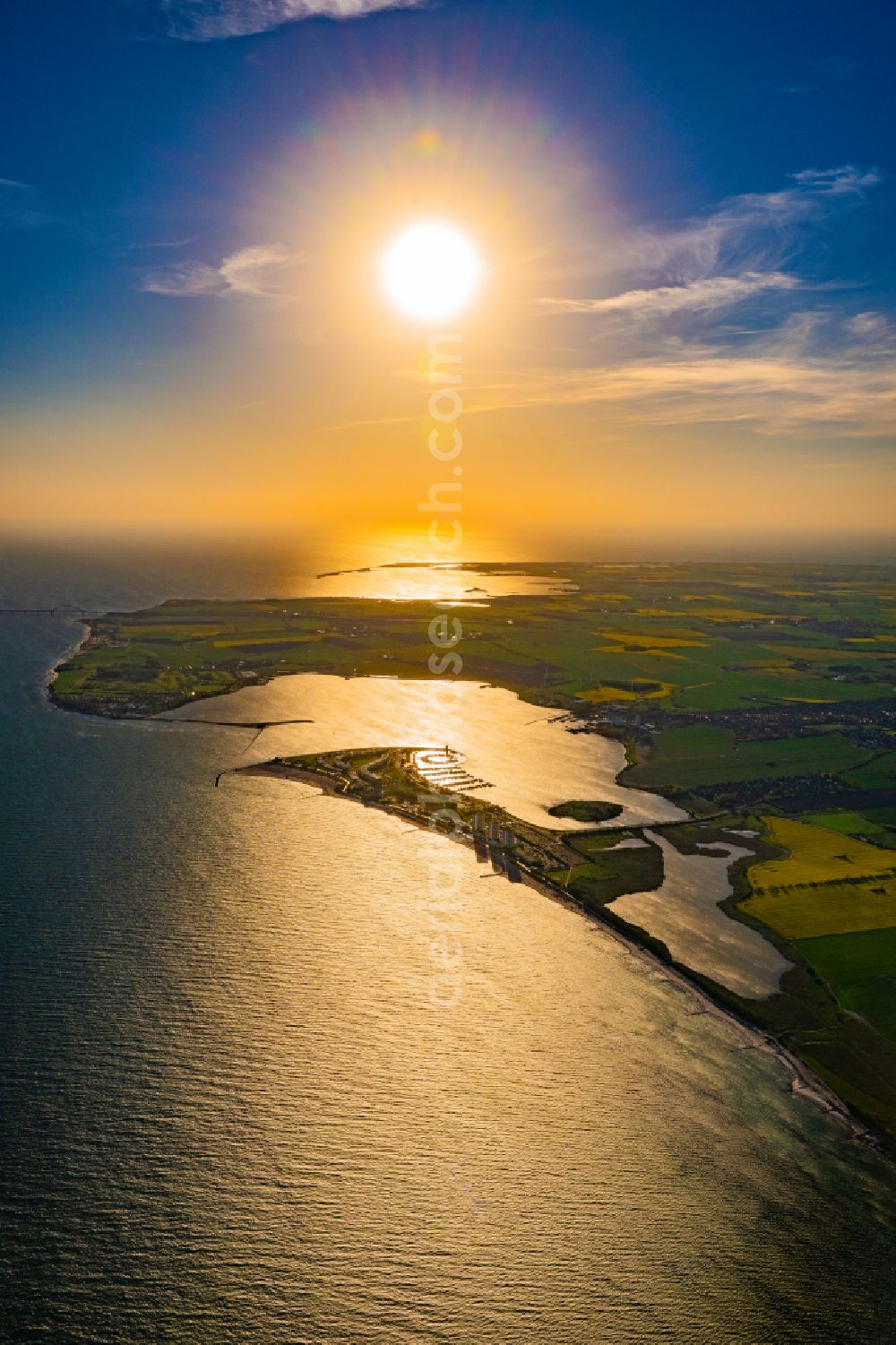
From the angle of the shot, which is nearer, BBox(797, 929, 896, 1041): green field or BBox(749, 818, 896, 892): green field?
BBox(797, 929, 896, 1041): green field

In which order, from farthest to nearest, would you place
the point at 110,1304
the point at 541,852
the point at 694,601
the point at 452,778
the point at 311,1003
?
the point at 694,601, the point at 452,778, the point at 541,852, the point at 311,1003, the point at 110,1304

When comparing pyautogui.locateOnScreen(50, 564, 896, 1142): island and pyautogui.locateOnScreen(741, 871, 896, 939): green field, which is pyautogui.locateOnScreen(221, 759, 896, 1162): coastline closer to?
pyautogui.locateOnScreen(50, 564, 896, 1142): island

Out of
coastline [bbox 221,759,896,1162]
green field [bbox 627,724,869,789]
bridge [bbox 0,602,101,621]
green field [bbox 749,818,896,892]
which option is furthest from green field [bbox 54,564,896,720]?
coastline [bbox 221,759,896,1162]

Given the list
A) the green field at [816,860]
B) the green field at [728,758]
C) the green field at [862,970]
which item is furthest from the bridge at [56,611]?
the green field at [862,970]

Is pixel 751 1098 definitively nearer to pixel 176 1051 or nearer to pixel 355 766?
pixel 176 1051

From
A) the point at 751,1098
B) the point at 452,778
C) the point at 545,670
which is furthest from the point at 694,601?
the point at 751,1098

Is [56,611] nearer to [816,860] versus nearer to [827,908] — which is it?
[816,860]

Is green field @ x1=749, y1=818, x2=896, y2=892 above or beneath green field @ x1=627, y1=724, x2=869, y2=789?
beneath

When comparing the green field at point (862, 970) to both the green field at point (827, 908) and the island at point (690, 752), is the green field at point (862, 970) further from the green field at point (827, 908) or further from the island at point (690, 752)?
the green field at point (827, 908)
